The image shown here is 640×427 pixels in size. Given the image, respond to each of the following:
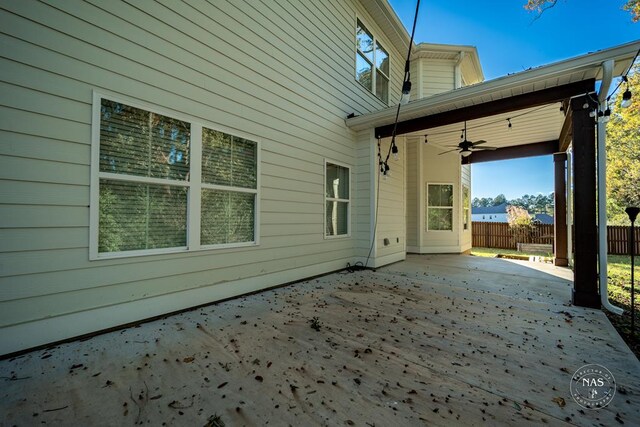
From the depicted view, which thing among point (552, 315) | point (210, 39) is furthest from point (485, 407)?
point (210, 39)

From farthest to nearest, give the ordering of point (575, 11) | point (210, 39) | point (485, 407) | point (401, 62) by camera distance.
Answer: point (401, 62) → point (575, 11) → point (210, 39) → point (485, 407)

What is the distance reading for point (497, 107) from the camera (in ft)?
13.7

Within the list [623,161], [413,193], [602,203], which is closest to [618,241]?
[623,161]

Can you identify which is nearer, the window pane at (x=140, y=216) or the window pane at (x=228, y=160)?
the window pane at (x=140, y=216)

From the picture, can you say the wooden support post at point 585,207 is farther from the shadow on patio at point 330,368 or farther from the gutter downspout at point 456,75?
the gutter downspout at point 456,75

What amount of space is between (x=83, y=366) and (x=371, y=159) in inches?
201

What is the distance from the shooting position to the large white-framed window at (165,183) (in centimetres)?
242

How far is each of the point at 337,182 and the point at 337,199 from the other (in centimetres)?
36

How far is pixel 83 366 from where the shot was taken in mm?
1862

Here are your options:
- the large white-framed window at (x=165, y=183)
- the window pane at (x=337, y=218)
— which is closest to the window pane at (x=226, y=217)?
the large white-framed window at (x=165, y=183)

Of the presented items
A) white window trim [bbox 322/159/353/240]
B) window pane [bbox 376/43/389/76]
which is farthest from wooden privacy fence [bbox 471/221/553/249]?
white window trim [bbox 322/159/353/240]

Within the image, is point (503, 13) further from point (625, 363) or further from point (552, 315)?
point (625, 363)

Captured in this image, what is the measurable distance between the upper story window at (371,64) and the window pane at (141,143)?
461 cm

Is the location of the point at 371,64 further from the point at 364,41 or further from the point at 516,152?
the point at 516,152
